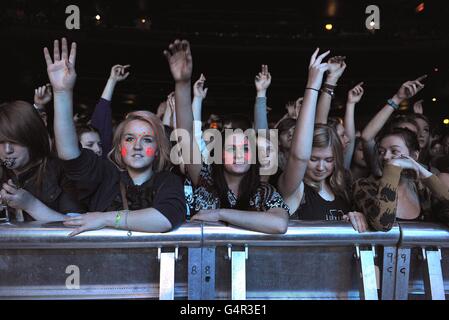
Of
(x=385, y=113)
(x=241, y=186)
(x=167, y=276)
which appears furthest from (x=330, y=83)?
(x=167, y=276)

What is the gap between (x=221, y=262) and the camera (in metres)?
1.20

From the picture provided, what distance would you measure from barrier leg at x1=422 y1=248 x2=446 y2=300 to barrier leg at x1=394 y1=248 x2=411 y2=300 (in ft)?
0.17

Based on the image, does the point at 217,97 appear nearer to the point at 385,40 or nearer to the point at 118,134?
the point at 385,40

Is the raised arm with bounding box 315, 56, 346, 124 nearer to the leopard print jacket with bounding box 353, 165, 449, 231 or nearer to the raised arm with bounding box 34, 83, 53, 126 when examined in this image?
the leopard print jacket with bounding box 353, 165, 449, 231

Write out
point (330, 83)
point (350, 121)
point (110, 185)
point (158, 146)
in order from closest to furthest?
point (110, 185), point (158, 146), point (330, 83), point (350, 121)

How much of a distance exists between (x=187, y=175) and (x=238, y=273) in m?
0.78

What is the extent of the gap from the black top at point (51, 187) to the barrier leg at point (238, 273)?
0.74m

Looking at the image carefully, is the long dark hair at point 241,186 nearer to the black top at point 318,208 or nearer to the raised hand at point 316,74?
the black top at point 318,208

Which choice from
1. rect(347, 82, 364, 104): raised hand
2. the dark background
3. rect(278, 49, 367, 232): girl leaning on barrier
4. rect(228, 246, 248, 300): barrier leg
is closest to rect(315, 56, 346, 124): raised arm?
rect(278, 49, 367, 232): girl leaning on barrier

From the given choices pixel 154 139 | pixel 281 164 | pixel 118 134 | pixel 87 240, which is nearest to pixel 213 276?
pixel 87 240

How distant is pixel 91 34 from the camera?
1018 centimetres

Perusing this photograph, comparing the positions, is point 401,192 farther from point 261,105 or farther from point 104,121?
point 104,121

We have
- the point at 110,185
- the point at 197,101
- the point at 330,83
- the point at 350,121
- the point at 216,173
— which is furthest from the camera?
the point at 350,121

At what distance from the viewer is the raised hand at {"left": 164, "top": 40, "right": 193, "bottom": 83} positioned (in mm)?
1700
